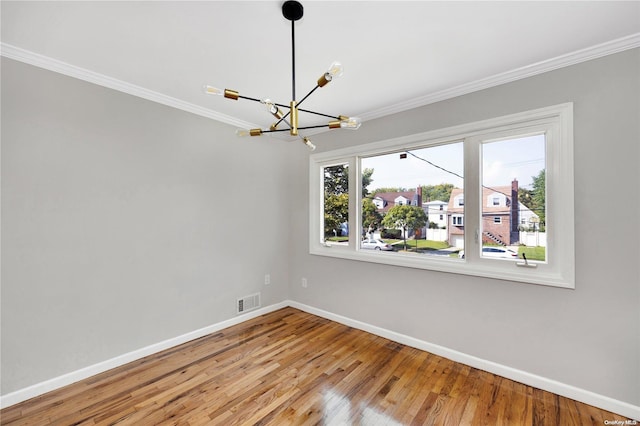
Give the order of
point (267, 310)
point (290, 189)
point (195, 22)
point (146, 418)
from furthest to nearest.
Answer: point (290, 189), point (267, 310), point (146, 418), point (195, 22)

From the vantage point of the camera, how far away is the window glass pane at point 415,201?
2628 mm

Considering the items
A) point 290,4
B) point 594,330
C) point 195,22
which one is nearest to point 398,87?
point 290,4

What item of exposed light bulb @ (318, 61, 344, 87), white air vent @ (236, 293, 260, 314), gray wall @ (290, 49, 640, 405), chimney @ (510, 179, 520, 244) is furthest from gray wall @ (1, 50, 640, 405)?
exposed light bulb @ (318, 61, 344, 87)

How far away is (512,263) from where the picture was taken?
2.23m

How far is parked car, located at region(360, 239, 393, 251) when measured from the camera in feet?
10.2

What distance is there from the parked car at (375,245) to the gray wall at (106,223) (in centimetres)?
149

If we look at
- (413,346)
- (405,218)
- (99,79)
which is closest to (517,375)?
(413,346)

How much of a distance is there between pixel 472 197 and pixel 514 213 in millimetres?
344

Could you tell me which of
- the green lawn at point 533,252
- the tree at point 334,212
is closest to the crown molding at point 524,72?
the tree at point 334,212

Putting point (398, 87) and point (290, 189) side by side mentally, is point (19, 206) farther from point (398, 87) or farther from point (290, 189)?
point (398, 87)

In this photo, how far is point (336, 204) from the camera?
11.8 ft

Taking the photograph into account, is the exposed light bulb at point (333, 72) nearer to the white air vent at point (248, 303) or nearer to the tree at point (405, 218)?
the tree at point (405, 218)

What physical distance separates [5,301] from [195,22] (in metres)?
2.31

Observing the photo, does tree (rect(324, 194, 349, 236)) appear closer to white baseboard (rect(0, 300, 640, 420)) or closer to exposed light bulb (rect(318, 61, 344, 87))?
white baseboard (rect(0, 300, 640, 420))
